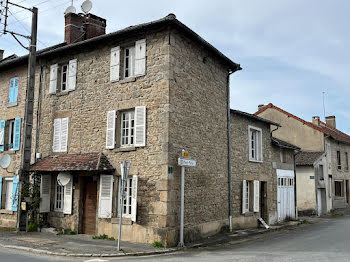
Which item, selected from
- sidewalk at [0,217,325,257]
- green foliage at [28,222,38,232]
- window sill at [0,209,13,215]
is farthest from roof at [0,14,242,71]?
sidewalk at [0,217,325,257]

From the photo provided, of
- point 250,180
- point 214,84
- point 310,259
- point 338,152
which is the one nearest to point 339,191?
point 338,152

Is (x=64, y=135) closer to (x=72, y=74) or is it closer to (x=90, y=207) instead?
(x=72, y=74)

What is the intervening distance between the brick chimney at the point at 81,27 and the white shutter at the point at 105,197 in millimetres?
6280

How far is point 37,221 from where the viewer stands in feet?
41.5

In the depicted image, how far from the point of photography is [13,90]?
14.8 m

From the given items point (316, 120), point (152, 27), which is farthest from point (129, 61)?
point (316, 120)

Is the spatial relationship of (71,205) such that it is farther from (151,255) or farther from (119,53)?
(119,53)

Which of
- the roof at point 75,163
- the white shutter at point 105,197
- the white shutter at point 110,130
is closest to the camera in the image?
the roof at point 75,163

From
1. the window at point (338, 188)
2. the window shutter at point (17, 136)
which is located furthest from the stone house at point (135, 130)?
the window at point (338, 188)

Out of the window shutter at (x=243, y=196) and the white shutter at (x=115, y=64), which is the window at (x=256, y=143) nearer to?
the window shutter at (x=243, y=196)

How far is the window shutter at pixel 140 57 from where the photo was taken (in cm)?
1101

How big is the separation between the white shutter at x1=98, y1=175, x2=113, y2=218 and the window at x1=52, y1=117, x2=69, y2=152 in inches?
92.4

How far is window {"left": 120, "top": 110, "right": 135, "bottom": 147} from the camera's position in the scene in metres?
11.2

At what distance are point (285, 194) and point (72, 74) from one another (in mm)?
11536
